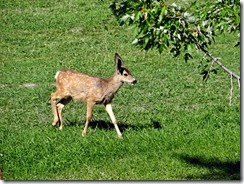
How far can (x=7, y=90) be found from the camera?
14945mm

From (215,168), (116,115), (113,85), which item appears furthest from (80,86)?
(215,168)

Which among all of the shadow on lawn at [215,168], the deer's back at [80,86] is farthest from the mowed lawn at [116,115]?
the deer's back at [80,86]

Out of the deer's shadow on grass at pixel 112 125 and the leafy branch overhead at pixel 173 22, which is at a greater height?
the leafy branch overhead at pixel 173 22

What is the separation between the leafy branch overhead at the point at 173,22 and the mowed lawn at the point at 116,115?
6.80ft

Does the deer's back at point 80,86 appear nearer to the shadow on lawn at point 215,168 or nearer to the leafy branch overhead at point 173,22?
the shadow on lawn at point 215,168

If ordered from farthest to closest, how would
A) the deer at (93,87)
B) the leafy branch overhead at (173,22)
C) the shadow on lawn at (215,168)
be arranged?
the deer at (93,87), the shadow on lawn at (215,168), the leafy branch overhead at (173,22)

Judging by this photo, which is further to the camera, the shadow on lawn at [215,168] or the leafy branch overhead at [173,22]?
the shadow on lawn at [215,168]

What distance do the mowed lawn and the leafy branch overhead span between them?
2.07m

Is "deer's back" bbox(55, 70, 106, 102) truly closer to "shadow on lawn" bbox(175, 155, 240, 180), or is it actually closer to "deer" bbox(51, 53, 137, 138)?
"deer" bbox(51, 53, 137, 138)

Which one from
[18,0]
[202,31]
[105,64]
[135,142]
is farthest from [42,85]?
[18,0]

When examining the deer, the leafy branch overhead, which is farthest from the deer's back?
the leafy branch overhead

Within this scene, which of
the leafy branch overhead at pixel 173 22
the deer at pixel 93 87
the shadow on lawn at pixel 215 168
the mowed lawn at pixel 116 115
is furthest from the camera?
the deer at pixel 93 87

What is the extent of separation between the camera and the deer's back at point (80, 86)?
10883 mm

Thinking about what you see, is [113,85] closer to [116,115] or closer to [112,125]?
[112,125]
